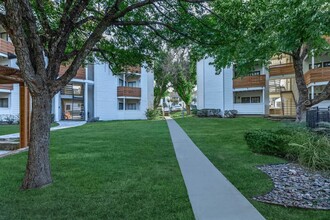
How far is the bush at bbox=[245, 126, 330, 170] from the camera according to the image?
6.75m

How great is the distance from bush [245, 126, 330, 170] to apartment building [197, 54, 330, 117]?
17.0m

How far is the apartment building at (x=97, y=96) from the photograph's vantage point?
23922 millimetres

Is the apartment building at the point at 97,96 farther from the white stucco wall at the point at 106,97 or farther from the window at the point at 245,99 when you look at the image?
the window at the point at 245,99

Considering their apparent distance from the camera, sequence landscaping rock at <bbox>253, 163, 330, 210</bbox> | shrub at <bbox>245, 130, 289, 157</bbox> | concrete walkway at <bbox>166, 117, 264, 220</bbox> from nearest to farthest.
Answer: concrete walkway at <bbox>166, 117, 264, 220</bbox> → landscaping rock at <bbox>253, 163, 330, 210</bbox> → shrub at <bbox>245, 130, 289, 157</bbox>

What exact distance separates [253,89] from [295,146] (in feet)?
68.1

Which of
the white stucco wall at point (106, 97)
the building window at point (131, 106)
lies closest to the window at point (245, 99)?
the white stucco wall at point (106, 97)

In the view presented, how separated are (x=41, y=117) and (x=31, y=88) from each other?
56cm

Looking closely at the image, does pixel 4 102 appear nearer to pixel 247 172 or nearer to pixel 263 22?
pixel 263 22

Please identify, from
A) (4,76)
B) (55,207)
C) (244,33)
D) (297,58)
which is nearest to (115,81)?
(297,58)

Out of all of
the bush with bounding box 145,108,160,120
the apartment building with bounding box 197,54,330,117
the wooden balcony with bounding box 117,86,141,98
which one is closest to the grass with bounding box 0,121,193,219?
the apartment building with bounding box 197,54,330,117

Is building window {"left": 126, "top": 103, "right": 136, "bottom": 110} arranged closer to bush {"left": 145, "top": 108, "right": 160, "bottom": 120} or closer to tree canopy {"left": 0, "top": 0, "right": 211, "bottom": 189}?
bush {"left": 145, "top": 108, "right": 160, "bottom": 120}

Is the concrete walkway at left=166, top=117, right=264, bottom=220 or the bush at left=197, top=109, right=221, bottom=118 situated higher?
the bush at left=197, top=109, right=221, bottom=118

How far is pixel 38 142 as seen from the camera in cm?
497

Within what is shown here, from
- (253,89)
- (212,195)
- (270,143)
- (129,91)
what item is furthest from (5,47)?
(253,89)
